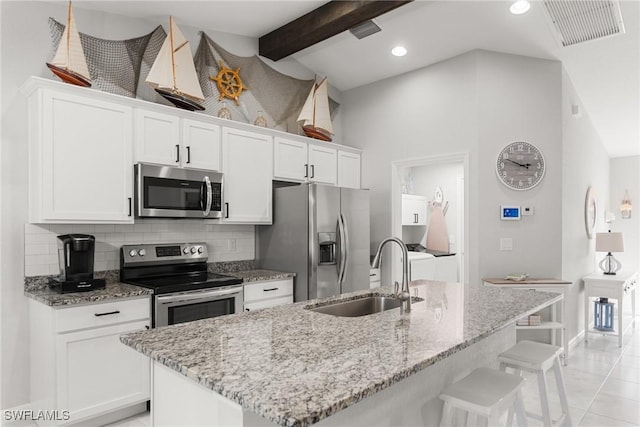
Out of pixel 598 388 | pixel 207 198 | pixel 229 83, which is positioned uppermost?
pixel 229 83

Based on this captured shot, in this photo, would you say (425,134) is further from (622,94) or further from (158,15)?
(158,15)

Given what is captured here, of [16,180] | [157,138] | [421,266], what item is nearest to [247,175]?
[157,138]

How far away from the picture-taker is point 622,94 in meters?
4.70

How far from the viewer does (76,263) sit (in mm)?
2684

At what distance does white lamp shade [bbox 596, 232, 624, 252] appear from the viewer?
4957 mm

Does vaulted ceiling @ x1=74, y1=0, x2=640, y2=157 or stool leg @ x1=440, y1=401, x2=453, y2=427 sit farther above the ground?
vaulted ceiling @ x1=74, y1=0, x2=640, y2=157

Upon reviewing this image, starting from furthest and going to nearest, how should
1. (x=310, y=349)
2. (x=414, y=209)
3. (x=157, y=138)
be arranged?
1. (x=414, y=209)
2. (x=157, y=138)
3. (x=310, y=349)

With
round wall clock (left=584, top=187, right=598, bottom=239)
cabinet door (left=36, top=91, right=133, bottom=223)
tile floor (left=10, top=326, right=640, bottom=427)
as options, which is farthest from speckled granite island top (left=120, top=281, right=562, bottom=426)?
round wall clock (left=584, top=187, right=598, bottom=239)

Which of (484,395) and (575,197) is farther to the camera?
(575,197)

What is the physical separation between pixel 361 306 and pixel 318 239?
1509mm

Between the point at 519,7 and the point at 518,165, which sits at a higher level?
the point at 519,7

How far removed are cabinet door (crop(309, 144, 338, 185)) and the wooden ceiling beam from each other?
3.39ft

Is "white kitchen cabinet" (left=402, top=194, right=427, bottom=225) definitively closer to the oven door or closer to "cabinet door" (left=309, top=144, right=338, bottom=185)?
"cabinet door" (left=309, top=144, right=338, bottom=185)

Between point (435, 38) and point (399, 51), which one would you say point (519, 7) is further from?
point (399, 51)
